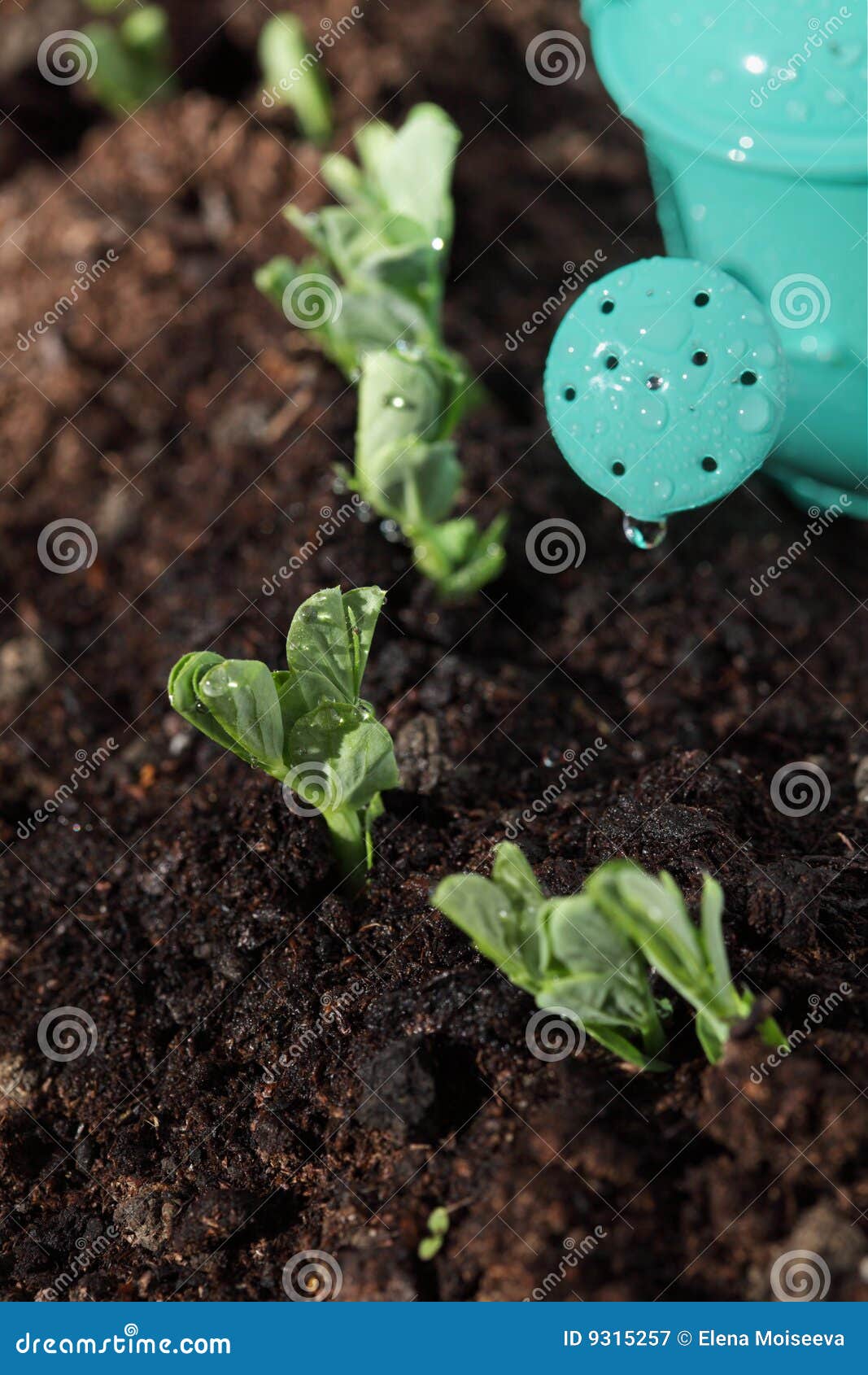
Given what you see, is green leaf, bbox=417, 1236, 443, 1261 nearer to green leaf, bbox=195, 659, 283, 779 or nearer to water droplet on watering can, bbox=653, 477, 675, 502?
green leaf, bbox=195, 659, 283, 779

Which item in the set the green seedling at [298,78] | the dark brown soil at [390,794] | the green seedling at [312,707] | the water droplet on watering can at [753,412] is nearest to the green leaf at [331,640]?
the green seedling at [312,707]

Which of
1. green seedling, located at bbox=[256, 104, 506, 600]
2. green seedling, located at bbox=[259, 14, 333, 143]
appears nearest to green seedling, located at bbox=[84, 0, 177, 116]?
green seedling, located at bbox=[259, 14, 333, 143]

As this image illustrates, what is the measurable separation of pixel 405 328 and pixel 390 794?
55 cm

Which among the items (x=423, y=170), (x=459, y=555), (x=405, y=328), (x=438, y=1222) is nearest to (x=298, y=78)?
(x=423, y=170)

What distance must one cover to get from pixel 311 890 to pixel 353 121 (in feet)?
4.68

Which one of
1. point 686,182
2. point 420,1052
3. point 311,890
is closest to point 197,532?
point 311,890

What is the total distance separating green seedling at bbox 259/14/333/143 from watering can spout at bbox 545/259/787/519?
1.13 m

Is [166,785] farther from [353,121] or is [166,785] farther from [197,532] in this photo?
[353,121]

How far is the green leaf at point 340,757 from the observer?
3.34 ft

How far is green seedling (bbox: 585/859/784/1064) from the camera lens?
0.77 m

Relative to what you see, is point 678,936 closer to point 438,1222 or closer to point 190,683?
point 438,1222

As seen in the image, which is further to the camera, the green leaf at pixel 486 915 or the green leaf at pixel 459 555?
the green leaf at pixel 459 555

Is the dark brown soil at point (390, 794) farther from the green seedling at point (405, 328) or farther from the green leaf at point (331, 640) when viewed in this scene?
the green leaf at point (331, 640)

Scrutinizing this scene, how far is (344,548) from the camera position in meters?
1.52
